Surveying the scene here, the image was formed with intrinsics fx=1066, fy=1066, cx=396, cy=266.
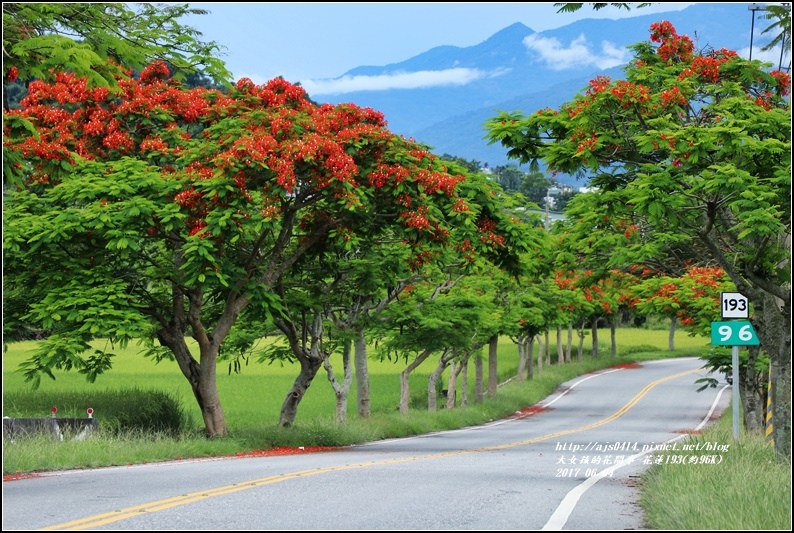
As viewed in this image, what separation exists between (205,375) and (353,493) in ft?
38.3

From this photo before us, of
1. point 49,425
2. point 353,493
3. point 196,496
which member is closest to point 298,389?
point 49,425

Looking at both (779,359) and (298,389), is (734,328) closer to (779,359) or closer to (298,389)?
(779,359)

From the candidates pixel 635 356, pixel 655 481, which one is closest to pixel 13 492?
pixel 655 481

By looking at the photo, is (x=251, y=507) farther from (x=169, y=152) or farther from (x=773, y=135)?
(x=169, y=152)

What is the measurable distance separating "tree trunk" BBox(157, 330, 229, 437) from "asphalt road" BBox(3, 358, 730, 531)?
2726 millimetres

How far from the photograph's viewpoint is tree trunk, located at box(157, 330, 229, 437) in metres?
23.2

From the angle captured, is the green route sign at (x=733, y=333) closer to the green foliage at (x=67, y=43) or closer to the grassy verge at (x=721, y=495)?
the grassy verge at (x=721, y=495)

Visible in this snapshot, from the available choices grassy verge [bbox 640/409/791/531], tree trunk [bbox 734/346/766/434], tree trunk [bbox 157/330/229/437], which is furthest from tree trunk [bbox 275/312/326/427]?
grassy verge [bbox 640/409/791/531]

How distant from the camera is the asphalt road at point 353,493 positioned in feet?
32.3

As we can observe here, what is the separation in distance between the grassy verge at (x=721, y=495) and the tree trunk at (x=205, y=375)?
1107cm

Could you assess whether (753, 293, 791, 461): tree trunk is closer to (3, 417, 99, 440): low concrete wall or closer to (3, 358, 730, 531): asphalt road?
(3, 358, 730, 531): asphalt road

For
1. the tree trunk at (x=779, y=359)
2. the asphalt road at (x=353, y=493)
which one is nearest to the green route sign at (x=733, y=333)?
the tree trunk at (x=779, y=359)

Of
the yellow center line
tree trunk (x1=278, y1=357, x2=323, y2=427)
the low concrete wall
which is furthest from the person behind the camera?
tree trunk (x1=278, y1=357, x2=323, y2=427)

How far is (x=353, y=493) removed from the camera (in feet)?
40.0
